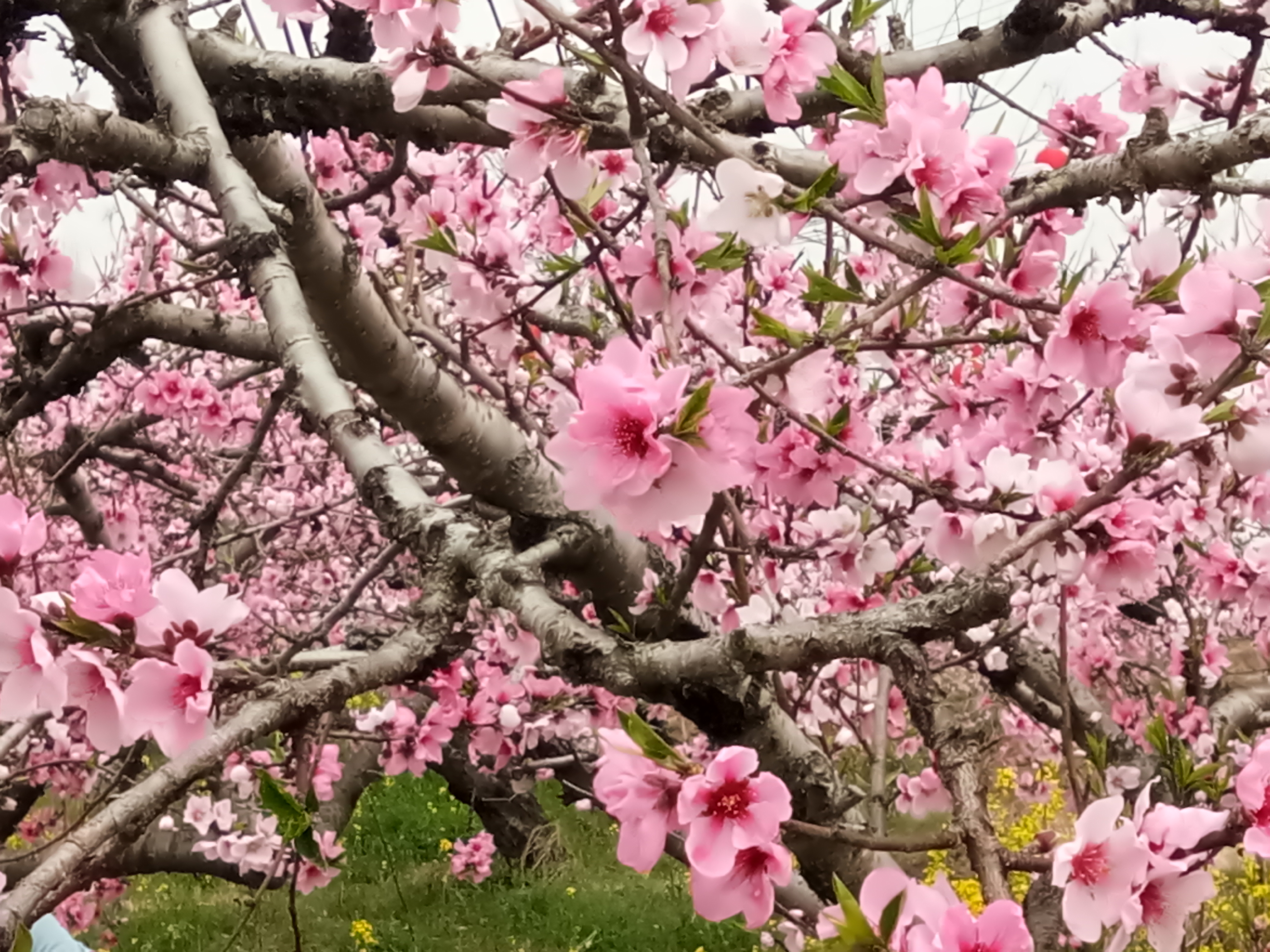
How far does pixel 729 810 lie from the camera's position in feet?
3.02

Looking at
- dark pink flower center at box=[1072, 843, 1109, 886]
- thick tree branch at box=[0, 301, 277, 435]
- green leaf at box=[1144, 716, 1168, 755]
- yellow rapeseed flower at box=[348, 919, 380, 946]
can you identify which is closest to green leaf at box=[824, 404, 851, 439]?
dark pink flower center at box=[1072, 843, 1109, 886]

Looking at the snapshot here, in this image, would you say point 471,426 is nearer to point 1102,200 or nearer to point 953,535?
point 953,535

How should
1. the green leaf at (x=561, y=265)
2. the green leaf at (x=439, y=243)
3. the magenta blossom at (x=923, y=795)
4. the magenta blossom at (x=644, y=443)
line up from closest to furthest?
the magenta blossom at (x=644, y=443)
the green leaf at (x=561, y=265)
the green leaf at (x=439, y=243)
the magenta blossom at (x=923, y=795)

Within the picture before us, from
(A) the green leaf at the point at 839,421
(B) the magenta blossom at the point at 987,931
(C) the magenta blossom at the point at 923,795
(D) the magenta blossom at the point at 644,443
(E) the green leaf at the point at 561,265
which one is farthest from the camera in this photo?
(C) the magenta blossom at the point at 923,795

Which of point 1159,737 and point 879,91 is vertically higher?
point 879,91

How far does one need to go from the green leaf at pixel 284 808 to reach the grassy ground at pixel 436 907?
4.67 m

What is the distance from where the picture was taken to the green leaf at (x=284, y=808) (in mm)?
885

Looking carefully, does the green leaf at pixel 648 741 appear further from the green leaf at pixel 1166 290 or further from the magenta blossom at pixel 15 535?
the green leaf at pixel 1166 290

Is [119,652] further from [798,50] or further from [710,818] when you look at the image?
[798,50]

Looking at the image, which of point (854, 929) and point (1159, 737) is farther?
point (1159, 737)

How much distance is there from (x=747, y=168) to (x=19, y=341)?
8.98 ft

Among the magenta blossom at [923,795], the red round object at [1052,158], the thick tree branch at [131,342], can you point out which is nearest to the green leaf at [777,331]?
the red round object at [1052,158]

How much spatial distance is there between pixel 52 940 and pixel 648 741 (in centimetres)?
285

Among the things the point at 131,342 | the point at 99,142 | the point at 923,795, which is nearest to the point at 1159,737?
the point at 923,795
